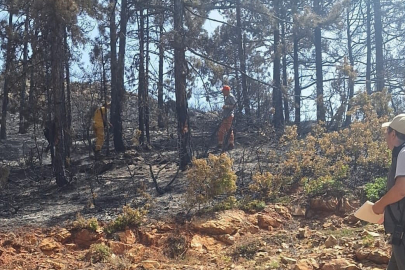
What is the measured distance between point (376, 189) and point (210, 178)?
273 centimetres

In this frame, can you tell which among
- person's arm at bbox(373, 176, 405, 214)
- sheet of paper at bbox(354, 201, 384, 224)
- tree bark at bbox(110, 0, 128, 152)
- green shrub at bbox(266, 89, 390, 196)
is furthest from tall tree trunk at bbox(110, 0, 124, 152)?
person's arm at bbox(373, 176, 405, 214)

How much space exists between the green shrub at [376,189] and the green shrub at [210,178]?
2.24 meters

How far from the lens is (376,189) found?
7363 millimetres

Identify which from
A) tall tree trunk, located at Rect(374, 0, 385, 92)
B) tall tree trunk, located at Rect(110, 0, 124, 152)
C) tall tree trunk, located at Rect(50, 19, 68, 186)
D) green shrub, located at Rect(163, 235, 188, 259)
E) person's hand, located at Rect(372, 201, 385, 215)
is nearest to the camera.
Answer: person's hand, located at Rect(372, 201, 385, 215)

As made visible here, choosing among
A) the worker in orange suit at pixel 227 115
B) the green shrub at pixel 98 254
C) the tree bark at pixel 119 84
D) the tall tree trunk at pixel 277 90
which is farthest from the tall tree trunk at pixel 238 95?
the green shrub at pixel 98 254

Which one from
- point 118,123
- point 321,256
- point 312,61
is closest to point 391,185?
point 321,256

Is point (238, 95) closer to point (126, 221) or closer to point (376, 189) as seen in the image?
point (376, 189)

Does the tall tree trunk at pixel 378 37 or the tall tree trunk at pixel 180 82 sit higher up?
the tall tree trunk at pixel 378 37

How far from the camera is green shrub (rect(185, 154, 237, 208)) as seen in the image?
23.0 ft

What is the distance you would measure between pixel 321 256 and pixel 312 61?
16.3 meters

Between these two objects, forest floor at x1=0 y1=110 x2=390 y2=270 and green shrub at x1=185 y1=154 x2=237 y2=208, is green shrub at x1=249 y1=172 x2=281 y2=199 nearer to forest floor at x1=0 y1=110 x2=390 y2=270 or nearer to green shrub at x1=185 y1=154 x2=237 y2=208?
forest floor at x1=0 y1=110 x2=390 y2=270

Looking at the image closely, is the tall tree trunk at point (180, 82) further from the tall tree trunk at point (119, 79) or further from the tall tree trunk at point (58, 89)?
the tall tree trunk at point (58, 89)

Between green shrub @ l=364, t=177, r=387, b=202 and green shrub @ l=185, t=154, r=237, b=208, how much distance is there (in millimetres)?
2241

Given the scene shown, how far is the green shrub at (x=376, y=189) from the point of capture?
721 centimetres
